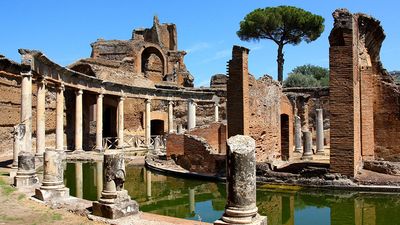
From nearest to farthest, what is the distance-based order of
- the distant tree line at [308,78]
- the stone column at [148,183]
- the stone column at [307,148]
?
the stone column at [148,183]
the stone column at [307,148]
the distant tree line at [308,78]

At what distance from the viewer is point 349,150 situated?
40.9 ft

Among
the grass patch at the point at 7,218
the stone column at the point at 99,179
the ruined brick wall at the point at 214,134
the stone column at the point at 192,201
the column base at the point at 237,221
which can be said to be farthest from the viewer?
the ruined brick wall at the point at 214,134

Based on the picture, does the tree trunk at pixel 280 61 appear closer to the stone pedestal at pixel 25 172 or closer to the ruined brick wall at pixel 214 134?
the ruined brick wall at pixel 214 134

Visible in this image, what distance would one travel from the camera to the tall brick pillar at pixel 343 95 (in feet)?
41.0

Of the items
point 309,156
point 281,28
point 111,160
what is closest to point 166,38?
point 281,28

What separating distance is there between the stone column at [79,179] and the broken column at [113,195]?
169 inches

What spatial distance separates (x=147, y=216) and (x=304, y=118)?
25.9 metres

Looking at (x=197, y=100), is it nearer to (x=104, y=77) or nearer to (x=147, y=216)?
(x=104, y=77)

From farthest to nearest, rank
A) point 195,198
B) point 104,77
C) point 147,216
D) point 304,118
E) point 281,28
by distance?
point 281,28 < point 304,118 < point 104,77 < point 195,198 < point 147,216

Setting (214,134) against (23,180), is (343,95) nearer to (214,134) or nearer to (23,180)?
(214,134)

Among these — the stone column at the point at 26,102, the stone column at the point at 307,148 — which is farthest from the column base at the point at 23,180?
the stone column at the point at 307,148

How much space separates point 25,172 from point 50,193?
89.3 inches

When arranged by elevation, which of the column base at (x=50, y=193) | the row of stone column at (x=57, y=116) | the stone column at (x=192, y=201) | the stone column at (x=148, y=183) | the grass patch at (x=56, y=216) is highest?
the row of stone column at (x=57, y=116)

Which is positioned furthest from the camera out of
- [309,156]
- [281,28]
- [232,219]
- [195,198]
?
[281,28]
